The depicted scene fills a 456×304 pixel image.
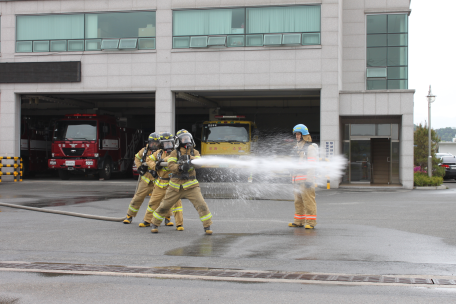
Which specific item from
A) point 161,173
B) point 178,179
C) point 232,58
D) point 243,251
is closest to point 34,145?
point 232,58

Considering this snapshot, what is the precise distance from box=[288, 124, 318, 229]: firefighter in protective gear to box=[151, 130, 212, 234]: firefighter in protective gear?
6.12ft

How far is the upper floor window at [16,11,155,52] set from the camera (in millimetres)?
22188

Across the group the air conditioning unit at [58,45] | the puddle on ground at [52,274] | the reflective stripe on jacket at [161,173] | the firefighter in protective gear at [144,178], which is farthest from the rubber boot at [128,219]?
the air conditioning unit at [58,45]

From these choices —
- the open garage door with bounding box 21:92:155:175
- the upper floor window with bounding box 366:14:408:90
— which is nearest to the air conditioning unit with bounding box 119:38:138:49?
the open garage door with bounding box 21:92:155:175

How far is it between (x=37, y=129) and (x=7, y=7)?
683 centimetres

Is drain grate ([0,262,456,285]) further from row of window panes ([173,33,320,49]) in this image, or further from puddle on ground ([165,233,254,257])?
row of window panes ([173,33,320,49])

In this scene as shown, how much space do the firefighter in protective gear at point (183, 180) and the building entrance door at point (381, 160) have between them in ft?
58.2

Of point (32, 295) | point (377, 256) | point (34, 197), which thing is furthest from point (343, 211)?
point (34, 197)

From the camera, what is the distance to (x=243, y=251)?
6.89m

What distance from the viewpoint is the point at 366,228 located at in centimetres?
905

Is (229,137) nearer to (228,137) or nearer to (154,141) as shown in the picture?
(228,137)

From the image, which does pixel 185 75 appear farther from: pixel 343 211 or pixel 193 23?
pixel 343 211

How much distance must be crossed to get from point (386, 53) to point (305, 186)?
17616 millimetres

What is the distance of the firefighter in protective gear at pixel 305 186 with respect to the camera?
890 cm
